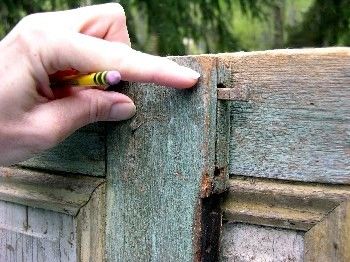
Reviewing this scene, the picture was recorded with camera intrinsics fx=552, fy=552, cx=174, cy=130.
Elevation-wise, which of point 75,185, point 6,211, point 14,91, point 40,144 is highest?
point 14,91

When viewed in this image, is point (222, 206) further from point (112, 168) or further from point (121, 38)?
point (121, 38)

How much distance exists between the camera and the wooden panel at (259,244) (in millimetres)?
934

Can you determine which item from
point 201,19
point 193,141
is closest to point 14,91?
point 193,141

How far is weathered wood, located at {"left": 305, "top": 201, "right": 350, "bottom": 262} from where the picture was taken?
2.81ft

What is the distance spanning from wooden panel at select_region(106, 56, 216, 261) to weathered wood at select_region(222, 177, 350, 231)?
6cm

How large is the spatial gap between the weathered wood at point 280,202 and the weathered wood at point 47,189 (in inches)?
12.1

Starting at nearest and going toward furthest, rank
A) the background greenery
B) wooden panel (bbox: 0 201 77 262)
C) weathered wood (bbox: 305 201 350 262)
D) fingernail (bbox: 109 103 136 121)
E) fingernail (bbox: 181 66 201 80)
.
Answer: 1. weathered wood (bbox: 305 201 350 262)
2. fingernail (bbox: 181 66 201 80)
3. fingernail (bbox: 109 103 136 121)
4. wooden panel (bbox: 0 201 77 262)
5. the background greenery

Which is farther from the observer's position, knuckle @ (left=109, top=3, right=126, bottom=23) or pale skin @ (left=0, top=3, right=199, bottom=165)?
knuckle @ (left=109, top=3, right=126, bottom=23)

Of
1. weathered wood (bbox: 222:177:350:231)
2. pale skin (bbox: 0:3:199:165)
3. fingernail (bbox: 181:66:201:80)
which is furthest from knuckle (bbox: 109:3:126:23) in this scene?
weathered wood (bbox: 222:177:350:231)

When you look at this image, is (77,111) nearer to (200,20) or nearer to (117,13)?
(117,13)

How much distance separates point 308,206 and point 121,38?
534mm

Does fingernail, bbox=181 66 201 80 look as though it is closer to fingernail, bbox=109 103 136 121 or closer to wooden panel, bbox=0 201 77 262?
fingernail, bbox=109 103 136 121

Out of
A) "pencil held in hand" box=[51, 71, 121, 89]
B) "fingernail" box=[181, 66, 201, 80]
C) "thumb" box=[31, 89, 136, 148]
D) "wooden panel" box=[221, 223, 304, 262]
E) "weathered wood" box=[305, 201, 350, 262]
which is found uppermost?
"fingernail" box=[181, 66, 201, 80]

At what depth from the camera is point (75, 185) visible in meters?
1.19
